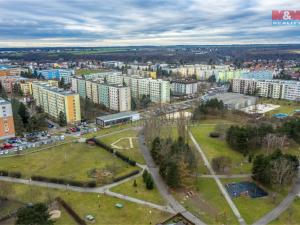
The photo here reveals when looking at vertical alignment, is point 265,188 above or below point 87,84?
below

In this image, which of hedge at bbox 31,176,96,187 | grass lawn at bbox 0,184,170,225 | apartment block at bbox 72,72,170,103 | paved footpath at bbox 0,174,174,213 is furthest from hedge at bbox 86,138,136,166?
apartment block at bbox 72,72,170,103

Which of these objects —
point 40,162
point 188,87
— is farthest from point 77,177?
point 188,87

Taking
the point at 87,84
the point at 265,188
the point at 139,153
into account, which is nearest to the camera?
the point at 265,188

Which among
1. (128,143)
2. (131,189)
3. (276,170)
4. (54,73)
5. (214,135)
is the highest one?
(54,73)

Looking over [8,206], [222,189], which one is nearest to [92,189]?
[8,206]

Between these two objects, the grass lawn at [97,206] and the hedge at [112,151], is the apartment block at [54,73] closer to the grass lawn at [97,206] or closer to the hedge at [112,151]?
the hedge at [112,151]

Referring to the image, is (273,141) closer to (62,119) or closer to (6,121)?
(62,119)

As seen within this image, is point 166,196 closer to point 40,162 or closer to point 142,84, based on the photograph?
point 40,162

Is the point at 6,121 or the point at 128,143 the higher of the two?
the point at 6,121

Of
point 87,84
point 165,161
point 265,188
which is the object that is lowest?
point 265,188
